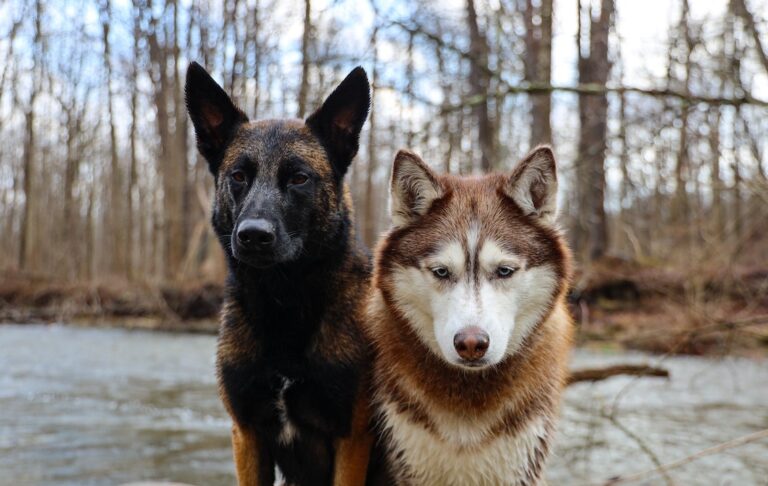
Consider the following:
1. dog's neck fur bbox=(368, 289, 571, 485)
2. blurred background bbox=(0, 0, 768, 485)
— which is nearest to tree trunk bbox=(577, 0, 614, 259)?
blurred background bbox=(0, 0, 768, 485)

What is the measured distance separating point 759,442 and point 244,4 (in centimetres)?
1874

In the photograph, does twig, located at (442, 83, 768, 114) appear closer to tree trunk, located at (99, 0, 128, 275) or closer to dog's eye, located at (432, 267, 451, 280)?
dog's eye, located at (432, 267, 451, 280)

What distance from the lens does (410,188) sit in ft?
11.3

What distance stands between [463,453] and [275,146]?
5.94ft

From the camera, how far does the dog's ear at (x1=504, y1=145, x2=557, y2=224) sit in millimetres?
3322

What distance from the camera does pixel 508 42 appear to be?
7453 mm

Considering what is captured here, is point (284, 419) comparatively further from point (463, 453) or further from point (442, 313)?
point (442, 313)

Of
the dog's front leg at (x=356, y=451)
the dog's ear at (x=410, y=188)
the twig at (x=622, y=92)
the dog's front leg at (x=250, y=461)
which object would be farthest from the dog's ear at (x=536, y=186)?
the twig at (x=622, y=92)

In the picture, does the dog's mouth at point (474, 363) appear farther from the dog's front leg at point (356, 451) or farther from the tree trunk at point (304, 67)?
the tree trunk at point (304, 67)

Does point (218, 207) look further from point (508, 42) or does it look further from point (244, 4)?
point (244, 4)

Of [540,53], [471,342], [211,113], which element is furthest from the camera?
[540,53]

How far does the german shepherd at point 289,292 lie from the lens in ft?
11.1

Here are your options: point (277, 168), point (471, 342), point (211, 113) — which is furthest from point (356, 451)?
point (211, 113)

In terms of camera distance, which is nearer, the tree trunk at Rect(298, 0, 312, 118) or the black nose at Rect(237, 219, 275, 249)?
the black nose at Rect(237, 219, 275, 249)
